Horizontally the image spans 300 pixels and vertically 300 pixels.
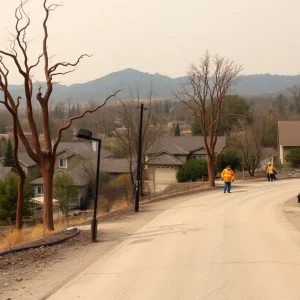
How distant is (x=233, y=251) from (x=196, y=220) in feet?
17.5

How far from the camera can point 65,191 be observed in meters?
41.0

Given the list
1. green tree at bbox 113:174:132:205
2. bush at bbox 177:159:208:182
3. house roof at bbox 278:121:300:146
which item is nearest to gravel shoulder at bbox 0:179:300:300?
green tree at bbox 113:174:132:205

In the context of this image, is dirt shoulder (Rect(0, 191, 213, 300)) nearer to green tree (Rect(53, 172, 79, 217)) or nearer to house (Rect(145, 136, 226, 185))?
green tree (Rect(53, 172, 79, 217))

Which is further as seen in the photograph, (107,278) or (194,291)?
(107,278)

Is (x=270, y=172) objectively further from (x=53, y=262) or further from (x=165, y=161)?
(x=53, y=262)

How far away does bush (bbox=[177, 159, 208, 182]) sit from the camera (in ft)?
161

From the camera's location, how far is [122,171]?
51.5 metres

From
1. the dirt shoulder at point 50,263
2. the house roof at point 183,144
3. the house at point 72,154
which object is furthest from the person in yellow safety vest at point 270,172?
the house at point 72,154

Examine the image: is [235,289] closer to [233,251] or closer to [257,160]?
[233,251]

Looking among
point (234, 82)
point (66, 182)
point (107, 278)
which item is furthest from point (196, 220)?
point (66, 182)

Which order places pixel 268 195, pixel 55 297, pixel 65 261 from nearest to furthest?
pixel 55 297, pixel 65 261, pixel 268 195

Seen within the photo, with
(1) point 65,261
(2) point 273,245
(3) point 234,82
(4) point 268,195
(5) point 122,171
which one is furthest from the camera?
Result: (5) point 122,171

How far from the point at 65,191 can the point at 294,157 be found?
25.5 metres

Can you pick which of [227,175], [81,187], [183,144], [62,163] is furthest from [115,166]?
[227,175]
